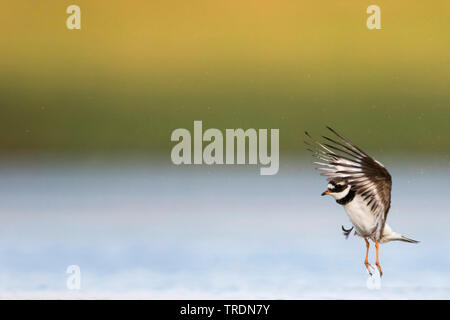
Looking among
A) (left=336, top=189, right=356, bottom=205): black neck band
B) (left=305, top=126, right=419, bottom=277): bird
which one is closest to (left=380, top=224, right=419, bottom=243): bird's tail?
(left=305, top=126, right=419, bottom=277): bird

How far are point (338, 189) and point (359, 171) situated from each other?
0.46ft

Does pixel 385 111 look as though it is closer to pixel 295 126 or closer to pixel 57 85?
pixel 295 126

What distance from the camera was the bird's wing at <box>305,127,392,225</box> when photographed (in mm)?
3949

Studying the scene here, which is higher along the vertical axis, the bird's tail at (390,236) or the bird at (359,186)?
Result: the bird at (359,186)

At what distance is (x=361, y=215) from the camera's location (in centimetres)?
402

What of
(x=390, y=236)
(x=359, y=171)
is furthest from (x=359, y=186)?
(x=390, y=236)

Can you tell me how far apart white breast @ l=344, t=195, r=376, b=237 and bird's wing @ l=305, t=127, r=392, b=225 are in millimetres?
24

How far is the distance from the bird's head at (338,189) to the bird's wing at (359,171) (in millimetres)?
20

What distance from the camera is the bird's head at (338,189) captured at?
13.1 ft

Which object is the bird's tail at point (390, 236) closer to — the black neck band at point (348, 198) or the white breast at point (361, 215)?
the white breast at point (361, 215)

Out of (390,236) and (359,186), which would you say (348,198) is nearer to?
(359,186)

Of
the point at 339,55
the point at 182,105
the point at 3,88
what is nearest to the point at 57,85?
the point at 3,88

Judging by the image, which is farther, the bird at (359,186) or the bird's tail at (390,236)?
the bird's tail at (390,236)

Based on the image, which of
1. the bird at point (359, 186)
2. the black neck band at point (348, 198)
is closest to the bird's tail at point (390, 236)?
the bird at point (359, 186)
